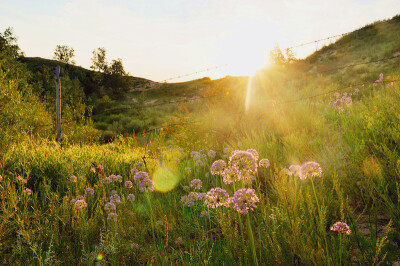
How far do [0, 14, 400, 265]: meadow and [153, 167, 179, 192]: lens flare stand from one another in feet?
0.11

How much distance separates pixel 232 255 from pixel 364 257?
0.88 metres

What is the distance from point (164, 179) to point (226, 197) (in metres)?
2.82

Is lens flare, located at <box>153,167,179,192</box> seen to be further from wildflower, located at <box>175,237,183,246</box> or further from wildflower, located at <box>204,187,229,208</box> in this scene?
wildflower, located at <box>204,187,229,208</box>

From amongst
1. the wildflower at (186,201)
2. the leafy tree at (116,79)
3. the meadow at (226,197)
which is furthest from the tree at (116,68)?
the wildflower at (186,201)

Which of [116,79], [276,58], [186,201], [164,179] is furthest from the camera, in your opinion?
[116,79]

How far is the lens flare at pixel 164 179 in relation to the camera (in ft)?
13.3

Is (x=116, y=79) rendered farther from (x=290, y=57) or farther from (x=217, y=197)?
(x=217, y=197)

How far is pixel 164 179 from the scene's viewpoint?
4.39 meters

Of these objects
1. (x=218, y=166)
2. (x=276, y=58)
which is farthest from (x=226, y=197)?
(x=276, y=58)

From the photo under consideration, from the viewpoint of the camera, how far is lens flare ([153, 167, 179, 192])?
4.04m

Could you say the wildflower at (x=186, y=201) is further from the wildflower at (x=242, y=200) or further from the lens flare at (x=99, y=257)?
the wildflower at (x=242, y=200)

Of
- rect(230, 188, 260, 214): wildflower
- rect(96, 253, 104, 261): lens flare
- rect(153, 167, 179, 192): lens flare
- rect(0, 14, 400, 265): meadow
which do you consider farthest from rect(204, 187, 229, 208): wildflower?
rect(153, 167, 179, 192): lens flare

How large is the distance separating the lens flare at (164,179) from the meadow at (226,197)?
35 millimetres

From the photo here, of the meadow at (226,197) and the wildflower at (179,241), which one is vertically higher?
the meadow at (226,197)
